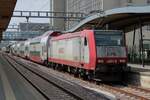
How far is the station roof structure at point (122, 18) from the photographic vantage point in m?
31.3

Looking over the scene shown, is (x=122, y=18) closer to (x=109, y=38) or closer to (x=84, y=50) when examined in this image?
(x=84, y=50)

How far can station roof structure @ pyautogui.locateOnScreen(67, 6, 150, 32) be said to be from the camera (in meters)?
31.3

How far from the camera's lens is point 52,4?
15125 cm

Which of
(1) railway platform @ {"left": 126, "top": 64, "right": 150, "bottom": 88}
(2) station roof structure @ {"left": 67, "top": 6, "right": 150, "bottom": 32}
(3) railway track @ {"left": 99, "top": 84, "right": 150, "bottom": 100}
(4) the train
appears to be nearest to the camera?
(3) railway track @ {"left": 99, "top": 84, "right": 150, "bottom": 100}

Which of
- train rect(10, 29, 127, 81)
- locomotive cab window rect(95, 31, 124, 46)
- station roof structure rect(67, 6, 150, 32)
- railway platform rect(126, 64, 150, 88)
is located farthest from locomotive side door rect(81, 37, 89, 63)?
station roof structure rect(67, 6, 150, 32)

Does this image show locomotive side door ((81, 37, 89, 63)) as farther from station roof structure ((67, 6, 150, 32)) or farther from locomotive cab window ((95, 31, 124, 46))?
station roof structure ((67, 6, 150, 32))

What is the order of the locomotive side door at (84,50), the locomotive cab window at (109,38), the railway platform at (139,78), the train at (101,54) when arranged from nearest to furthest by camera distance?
the railway platform at (139,78)
the train at (101,54)
the locomotive cab window at (109,38)
the locomotive side door at (84,50)

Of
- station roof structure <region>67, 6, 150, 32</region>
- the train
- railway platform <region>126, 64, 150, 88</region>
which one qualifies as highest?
station roof structure <region>67, 6, 150, 32</region>

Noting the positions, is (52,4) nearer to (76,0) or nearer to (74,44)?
(76,0)

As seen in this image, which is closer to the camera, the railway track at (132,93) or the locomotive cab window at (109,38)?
the railway track at (132,93)

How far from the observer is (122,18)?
36781mm

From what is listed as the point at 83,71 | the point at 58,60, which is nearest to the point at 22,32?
the point at 58,60

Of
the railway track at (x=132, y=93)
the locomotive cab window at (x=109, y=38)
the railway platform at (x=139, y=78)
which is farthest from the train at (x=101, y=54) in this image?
the railway track at (x=132, y=93)

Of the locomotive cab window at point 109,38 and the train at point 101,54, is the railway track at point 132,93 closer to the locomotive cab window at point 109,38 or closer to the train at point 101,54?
the train at point 101,54
